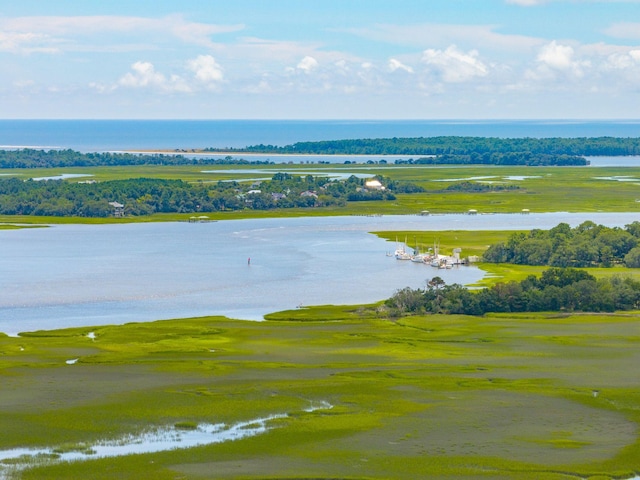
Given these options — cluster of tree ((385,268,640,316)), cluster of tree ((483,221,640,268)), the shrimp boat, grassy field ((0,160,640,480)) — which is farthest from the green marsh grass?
grassy field ((0,160,640,480))

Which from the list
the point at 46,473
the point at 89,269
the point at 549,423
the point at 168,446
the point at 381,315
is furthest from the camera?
the point at 89,269

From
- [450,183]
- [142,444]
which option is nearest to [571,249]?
[142,444]

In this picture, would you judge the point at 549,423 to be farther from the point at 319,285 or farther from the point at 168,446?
the point at 319,285

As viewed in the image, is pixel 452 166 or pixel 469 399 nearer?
pixel 469 399

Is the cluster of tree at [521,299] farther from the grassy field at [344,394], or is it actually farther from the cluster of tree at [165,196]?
the cluster of tree at [165,196]

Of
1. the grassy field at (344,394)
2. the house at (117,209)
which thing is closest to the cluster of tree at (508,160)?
the house at (117,209)

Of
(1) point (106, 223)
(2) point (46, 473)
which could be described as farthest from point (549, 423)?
(1) point (106, 223)
